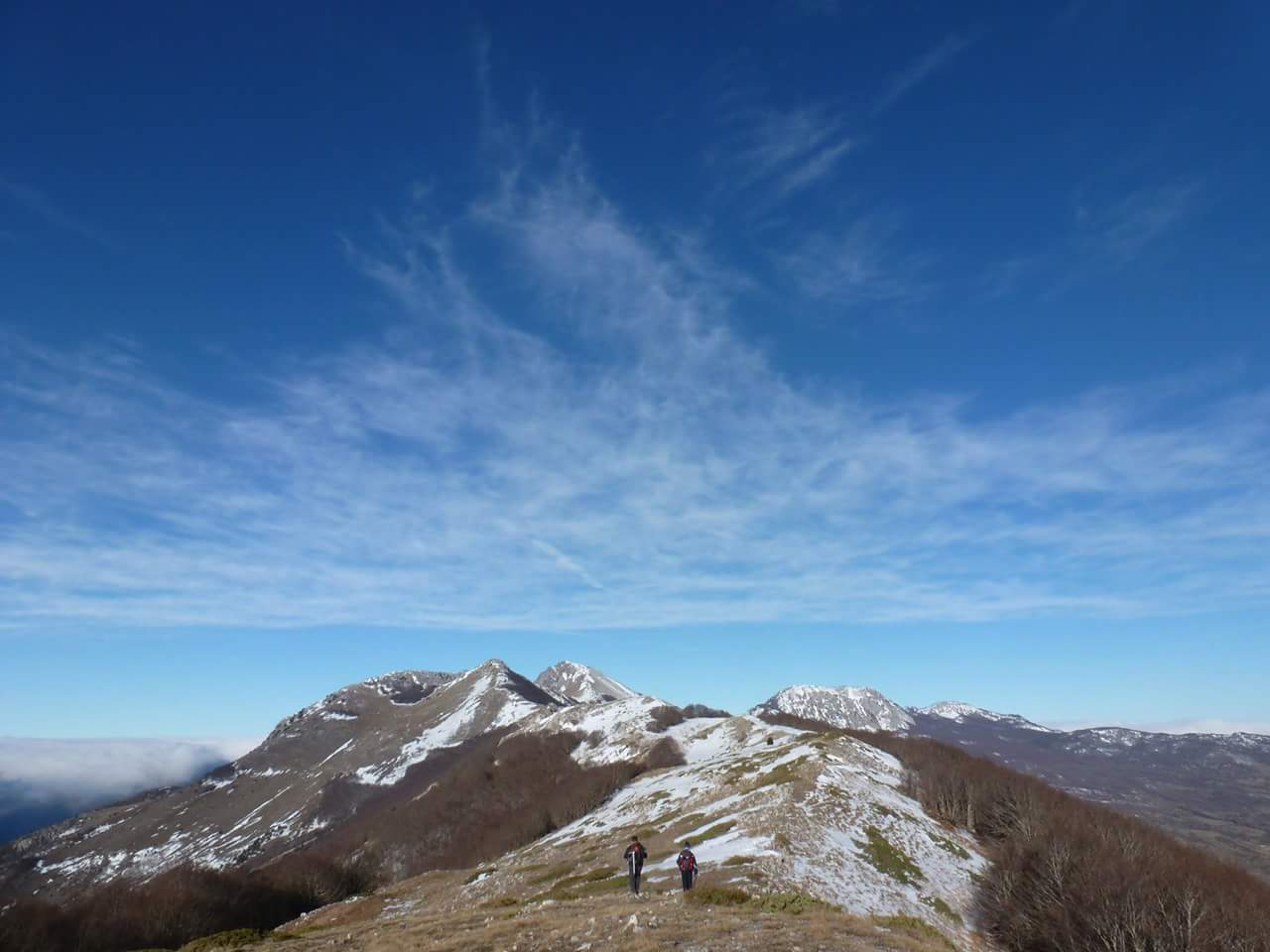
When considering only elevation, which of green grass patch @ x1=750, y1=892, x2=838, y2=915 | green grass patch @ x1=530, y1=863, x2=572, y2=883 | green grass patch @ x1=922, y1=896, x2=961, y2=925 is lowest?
green grass patch @ x1=922, y1=896, x2=961, y2=925

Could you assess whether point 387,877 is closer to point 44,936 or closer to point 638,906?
point 44,936

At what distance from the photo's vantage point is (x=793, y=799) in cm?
5841

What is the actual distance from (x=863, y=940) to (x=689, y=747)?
4887 inches

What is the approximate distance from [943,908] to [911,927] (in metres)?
13.3

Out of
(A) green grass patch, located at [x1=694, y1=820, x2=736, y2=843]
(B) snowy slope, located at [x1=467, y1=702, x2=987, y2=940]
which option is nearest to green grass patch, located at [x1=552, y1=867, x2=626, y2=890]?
(B) snowy slope, located at [x1=467, y1=702, x2=987, y2=940]

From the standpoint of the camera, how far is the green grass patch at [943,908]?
44875 mm

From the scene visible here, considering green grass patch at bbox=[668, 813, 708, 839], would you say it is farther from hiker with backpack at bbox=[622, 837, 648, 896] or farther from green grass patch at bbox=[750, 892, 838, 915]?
green grass patch at bbox=[750, 892, 838, 915]

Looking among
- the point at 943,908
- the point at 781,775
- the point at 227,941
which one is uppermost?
the point at 781,775

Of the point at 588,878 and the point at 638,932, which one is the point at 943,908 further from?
the point at 638,932

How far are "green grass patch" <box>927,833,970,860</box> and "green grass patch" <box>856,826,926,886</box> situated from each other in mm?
8763

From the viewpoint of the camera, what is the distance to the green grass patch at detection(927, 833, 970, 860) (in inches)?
2354

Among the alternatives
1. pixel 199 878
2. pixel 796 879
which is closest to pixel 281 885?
pixel 199 878

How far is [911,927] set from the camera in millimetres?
35562

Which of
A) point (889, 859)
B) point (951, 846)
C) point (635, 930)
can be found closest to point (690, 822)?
point (889, 859)
